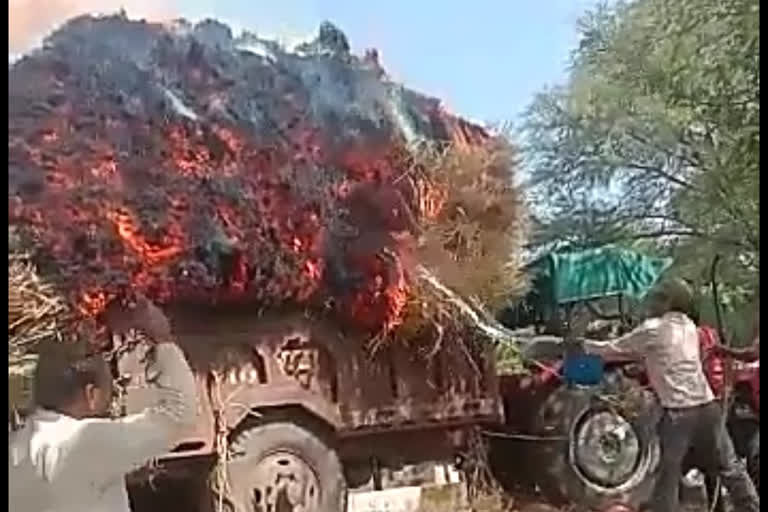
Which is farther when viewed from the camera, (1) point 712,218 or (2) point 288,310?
(1) point 712,218

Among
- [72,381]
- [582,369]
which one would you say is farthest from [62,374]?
[582,369]

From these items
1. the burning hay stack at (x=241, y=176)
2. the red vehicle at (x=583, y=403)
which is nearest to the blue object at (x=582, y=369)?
the red vehicle at (x=583, y=403)

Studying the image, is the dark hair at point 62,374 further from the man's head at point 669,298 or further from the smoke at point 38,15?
the man's head at point 669,298

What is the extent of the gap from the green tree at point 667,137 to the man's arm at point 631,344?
0.07 m

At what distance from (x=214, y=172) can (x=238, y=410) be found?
24 centimetres

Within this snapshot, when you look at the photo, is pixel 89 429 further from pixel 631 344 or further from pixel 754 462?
pixel 754 462

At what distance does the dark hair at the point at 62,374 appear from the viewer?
136 centimetres

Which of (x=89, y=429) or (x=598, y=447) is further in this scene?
(x=598, y=447)

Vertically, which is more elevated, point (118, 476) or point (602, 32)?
point (602, 32)

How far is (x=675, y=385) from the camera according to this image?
5.01 ft

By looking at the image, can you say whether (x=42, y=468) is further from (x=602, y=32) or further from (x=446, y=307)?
(x=602, y=32)

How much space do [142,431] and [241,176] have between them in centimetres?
27

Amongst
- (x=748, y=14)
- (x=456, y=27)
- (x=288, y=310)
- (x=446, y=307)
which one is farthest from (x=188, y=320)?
(x=748, y=14)

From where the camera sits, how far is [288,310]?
1.43 meters
